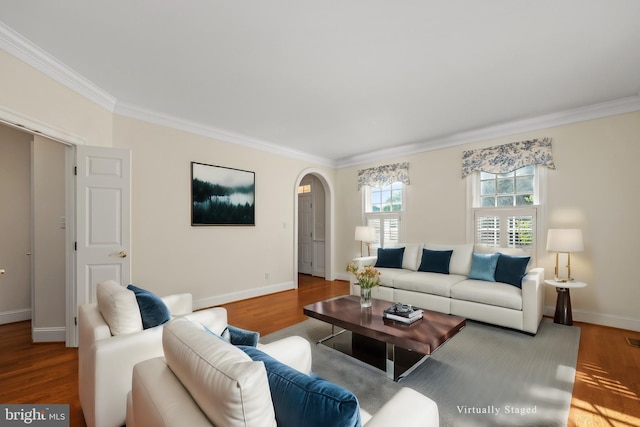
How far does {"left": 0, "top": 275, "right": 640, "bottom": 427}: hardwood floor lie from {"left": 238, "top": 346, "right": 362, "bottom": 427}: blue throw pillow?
5.79ft

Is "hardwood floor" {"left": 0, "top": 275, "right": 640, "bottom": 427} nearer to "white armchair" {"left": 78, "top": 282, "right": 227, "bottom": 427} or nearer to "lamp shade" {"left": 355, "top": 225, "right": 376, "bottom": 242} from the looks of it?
"white armchair" {"left": 78, "top": 282, "right": 227, "bottom": 427}

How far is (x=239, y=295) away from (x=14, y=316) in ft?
9.25

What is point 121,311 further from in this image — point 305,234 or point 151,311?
point 305,234

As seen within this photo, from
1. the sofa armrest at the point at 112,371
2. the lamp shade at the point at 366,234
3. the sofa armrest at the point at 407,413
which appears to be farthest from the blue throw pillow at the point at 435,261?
the sofa armrest at the point at 112,371

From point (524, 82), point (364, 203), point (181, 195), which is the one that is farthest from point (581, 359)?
point (181, 195)

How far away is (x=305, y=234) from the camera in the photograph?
287 inches

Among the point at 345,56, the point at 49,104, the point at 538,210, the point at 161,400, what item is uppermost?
the point at 345,56

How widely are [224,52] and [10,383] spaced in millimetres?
3149

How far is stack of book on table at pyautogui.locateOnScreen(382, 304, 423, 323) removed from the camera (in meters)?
2.63

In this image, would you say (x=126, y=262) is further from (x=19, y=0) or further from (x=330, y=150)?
(x=330, y=150)

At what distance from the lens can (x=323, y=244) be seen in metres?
6.79

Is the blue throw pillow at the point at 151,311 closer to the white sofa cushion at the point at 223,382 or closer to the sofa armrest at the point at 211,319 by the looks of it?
the sofa armrest at the point at 211,319

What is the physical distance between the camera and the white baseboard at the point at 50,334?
3.10 metres

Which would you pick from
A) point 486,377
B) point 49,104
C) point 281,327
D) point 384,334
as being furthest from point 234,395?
point 49,104
